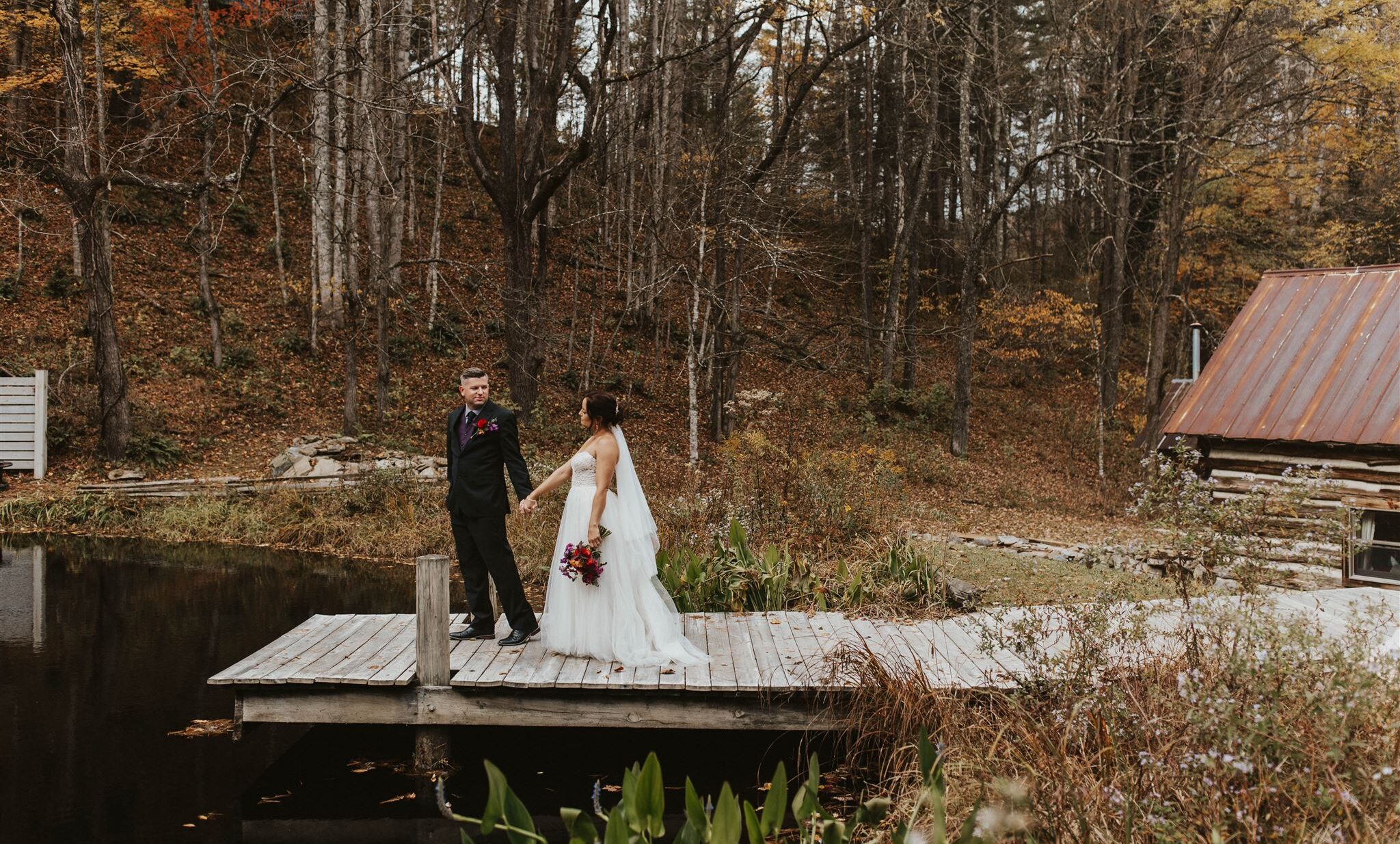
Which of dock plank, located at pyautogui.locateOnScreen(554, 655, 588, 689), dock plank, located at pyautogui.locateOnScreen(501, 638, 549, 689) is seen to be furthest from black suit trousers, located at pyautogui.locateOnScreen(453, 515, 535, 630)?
dock plank, located at pyautogui.locateOnScreen(554, 655, 588, 689)

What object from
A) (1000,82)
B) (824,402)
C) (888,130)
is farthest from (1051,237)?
(824,402)

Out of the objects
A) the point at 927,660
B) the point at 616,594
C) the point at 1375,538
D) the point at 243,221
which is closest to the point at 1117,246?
the point at 1375,538

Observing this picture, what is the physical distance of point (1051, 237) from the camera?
120 feet

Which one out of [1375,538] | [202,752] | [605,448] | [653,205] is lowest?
[202,752]

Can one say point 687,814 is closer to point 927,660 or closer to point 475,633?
point 927,660

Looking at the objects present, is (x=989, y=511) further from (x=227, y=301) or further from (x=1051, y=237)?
(x=1051, y=237)

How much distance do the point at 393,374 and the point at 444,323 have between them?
2209 millimetres

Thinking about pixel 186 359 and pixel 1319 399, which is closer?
pixel 1319 399

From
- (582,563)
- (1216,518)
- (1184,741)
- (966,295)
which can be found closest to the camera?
(1184,741)

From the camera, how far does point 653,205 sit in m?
18.8

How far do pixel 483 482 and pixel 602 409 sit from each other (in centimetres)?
104

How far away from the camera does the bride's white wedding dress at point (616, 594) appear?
22.4 feet

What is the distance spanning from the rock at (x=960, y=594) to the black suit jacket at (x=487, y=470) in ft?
14.5

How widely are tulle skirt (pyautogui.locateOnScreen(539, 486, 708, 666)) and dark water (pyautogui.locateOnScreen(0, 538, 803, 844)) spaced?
23.4 inches
